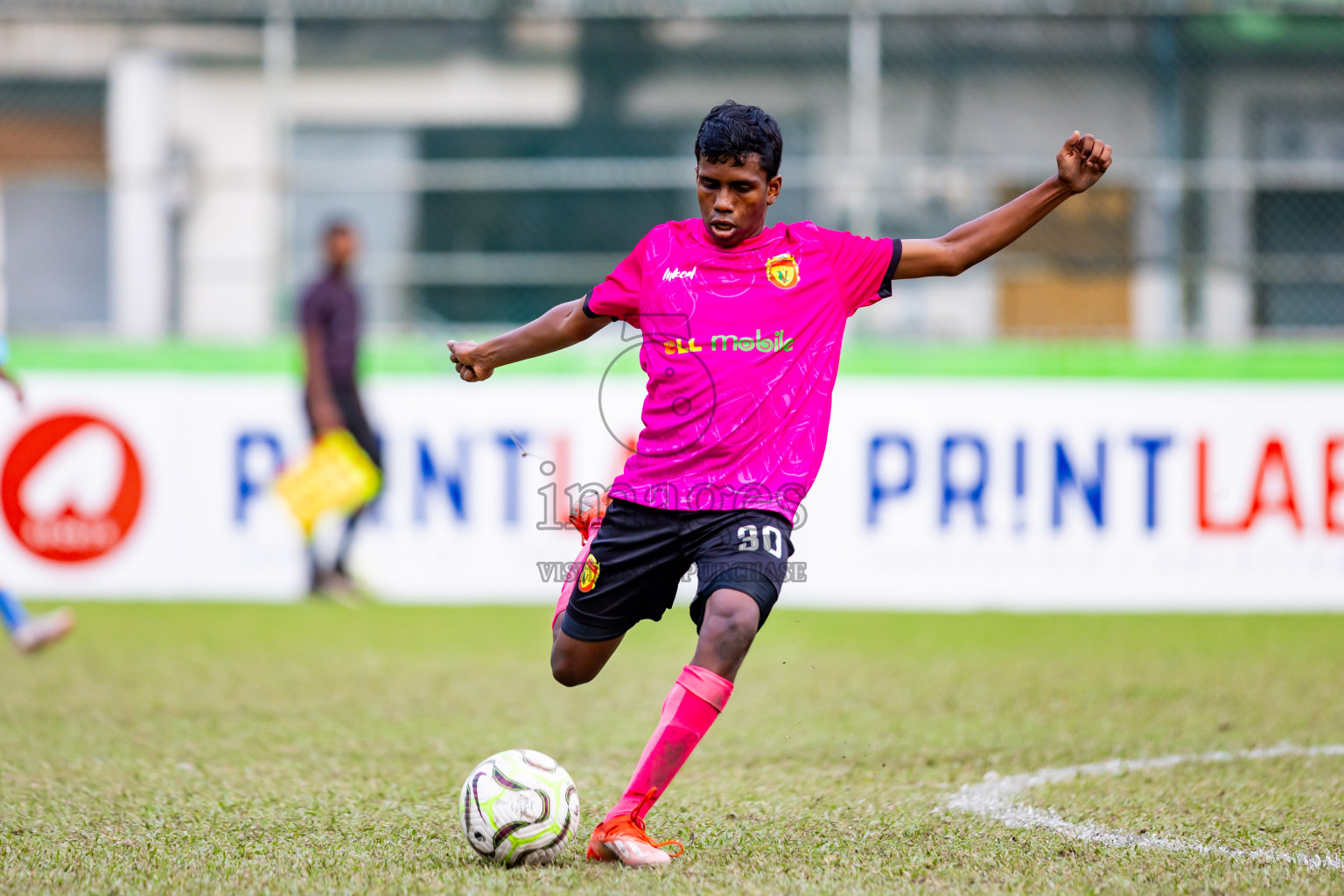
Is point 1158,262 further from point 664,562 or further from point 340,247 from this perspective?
point 664,562

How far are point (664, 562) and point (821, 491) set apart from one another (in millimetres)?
5787

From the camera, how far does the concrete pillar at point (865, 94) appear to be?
36.7 ft

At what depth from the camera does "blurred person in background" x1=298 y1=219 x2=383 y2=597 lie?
31.9 feet

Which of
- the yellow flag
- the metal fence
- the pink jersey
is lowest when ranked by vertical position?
the yellow flag

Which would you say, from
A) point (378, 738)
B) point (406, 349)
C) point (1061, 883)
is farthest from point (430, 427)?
point (1061, 883)

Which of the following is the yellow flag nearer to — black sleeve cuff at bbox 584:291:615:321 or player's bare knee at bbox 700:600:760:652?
black sleeve cuff at bbox 584:291:615:321

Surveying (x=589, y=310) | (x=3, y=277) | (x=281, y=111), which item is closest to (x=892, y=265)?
(x=589, y=310)

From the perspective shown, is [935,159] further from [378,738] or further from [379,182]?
[378,738]

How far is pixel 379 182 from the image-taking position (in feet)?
38.4

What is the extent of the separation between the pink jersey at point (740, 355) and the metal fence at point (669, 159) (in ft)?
23.4

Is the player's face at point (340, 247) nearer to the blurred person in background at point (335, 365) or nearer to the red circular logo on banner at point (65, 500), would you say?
the blurred person in background at point (335, 365)

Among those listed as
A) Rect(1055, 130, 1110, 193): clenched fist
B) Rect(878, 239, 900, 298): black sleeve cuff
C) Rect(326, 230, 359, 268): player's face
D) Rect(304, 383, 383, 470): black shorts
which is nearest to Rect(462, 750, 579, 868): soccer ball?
Rect(878, 239, 900, 298): black sleeve cuff

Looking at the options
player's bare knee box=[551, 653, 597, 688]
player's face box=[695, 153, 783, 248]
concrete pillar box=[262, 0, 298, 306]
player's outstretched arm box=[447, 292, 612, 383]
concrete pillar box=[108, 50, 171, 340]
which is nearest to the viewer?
player's face box=[695, 153, 783, 248]

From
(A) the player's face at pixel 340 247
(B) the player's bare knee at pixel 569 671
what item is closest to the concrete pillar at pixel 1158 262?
(A) the player's face at pixel 340 247
